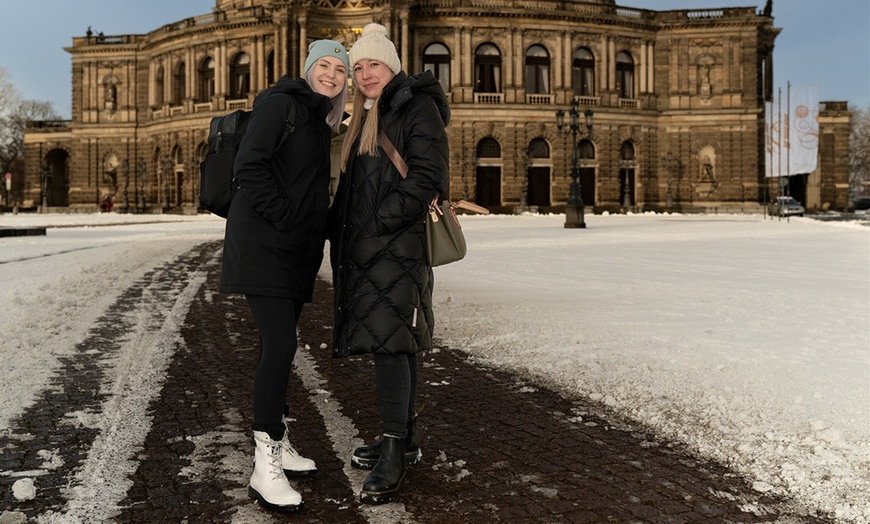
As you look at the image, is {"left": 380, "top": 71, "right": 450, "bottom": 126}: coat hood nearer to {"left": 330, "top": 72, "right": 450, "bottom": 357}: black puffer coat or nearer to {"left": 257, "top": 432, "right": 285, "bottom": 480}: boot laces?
{"left": 330, "top": 72, "right": 450, "bottom": 357}: black puffer coat

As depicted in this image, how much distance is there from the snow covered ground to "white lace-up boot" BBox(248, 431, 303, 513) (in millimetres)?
2307

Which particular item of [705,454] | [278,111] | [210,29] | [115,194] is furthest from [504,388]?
[115,194]

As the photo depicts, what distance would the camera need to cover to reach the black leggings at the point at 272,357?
12.8ft

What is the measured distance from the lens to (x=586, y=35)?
55281mm

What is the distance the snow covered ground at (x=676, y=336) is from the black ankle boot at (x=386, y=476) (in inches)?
70.7

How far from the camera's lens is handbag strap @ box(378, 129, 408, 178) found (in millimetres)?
3932

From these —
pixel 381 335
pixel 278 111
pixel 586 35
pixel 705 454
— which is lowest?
pixel 705 454

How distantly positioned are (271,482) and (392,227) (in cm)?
131

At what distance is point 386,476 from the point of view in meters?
3.81

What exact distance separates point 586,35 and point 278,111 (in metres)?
54.7

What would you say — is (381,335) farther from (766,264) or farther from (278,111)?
(766,264)

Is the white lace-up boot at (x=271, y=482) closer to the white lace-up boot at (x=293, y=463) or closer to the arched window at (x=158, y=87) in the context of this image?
the white lace-up boot at (x=293, y=463)

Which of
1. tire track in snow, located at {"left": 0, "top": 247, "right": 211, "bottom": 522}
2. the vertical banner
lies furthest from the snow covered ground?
the vertical banner

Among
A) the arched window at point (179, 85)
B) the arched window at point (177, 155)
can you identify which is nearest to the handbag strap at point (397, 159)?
the arched window at point (177, 155)
